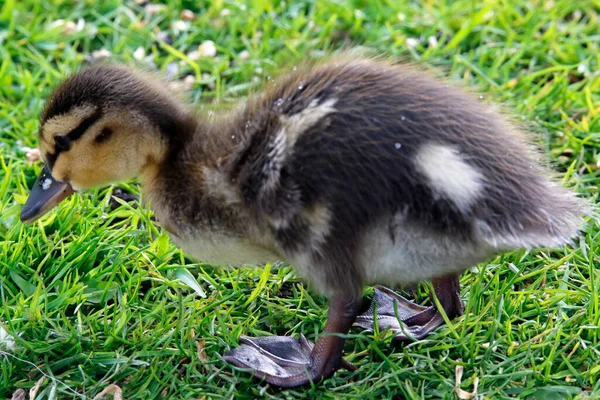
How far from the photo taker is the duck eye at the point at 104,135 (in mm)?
2768

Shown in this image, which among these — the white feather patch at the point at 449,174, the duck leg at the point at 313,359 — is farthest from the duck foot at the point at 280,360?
the white feather patch at the point at 449,174

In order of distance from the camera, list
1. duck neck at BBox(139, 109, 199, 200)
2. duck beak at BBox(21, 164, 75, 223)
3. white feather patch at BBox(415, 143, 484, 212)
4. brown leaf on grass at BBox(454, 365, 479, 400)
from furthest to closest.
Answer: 1. duck beak at BBox(21, 164, 75, 223)
2. duck neck at BBox(139, 109, 199, 200)
3. brown leaf on grass at BBox(454, 365, 479, 400)
4. white feather patch at BBox(415, 143, 484, 212)

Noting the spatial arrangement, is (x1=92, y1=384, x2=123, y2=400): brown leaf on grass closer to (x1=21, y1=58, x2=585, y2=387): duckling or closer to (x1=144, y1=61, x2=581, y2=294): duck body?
(x1=21, y1=58, x2=585, y2=387): duckling

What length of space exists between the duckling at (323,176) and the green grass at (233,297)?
5.4 inches

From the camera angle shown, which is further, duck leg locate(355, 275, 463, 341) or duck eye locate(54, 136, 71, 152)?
duck leg locate(355, 275, 463, 341)

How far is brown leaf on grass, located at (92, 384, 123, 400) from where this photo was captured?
272 centimetres

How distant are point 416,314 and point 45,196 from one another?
127cm

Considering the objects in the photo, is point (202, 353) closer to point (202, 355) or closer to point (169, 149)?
point (202, 355)

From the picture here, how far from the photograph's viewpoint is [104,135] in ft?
9.10

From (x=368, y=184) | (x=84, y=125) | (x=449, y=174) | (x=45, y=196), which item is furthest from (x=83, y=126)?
(x=449, y=174)

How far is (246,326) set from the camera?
303cm

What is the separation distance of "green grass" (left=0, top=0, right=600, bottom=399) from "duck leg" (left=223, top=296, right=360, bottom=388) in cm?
4

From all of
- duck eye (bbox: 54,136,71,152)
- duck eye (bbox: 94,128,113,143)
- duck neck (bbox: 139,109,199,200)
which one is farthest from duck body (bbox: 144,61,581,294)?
duck eye (bbox: 54,136,71,152)

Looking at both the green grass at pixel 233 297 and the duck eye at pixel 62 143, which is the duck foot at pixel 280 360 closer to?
the green grass at pixel 233 297
